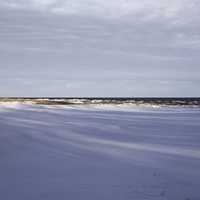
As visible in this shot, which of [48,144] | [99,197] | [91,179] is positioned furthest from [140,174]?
[48,144]

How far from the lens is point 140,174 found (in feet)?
28.9

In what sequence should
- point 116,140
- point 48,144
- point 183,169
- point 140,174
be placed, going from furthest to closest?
point 116,140, point 48,144, point 183,169, point 140,174

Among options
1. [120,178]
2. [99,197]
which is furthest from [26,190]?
[120,178]

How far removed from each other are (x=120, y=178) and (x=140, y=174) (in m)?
0.69

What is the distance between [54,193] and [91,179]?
4.40 feet

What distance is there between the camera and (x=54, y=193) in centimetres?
717

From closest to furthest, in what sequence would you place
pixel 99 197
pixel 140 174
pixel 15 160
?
pixel 99 197 < pixel 140 174 < pixel 15 160

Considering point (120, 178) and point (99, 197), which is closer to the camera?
point (99, 197)

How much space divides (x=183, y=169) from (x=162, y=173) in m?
0.87

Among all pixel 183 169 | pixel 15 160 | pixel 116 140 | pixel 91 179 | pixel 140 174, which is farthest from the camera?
pixel 116 140

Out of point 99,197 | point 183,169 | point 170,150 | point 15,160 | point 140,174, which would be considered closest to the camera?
point 99,197

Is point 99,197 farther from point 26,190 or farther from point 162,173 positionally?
point 162,173

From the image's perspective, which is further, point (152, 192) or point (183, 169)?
point (183, 169)

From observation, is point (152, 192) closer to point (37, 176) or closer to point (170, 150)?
point (37, 176)
